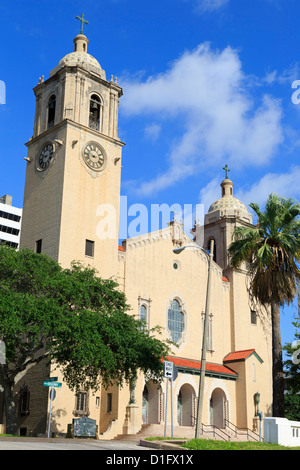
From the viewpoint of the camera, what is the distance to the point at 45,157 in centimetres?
4122

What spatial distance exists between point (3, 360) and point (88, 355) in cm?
395

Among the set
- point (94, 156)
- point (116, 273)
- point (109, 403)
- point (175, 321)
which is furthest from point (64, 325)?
point (175, 321)

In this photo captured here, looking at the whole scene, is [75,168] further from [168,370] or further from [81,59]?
[168,370]

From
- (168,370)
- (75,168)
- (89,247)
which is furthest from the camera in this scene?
(75,168)

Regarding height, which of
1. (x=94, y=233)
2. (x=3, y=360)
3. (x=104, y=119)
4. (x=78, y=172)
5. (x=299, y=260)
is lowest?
(x=3, y=360)

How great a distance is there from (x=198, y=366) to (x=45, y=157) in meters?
18.2

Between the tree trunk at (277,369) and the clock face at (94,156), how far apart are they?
16937 millimetres

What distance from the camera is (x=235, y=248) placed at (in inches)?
1236

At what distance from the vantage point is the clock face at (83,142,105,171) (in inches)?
1579

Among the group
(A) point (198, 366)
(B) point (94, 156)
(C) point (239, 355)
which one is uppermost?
(B) point (94, 156)

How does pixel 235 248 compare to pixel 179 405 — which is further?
pixel 179 405

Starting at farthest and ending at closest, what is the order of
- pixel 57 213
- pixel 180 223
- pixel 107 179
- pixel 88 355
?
pixel 180 223, pixel 107 179, pixel 57 213, pixel 88 355

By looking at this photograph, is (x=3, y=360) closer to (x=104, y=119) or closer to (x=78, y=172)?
(x=78, y=172)
